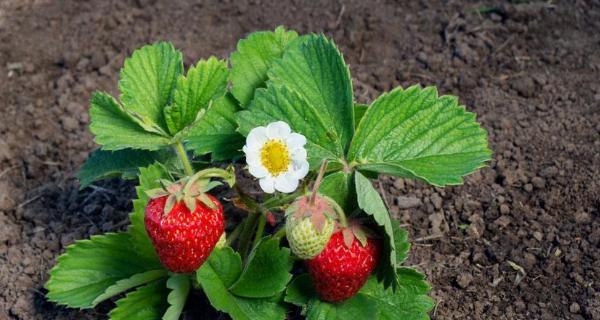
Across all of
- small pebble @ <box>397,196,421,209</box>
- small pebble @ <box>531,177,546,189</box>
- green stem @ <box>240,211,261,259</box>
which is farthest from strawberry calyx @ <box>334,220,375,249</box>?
small pebble @ <box>531,177,546,189</box>

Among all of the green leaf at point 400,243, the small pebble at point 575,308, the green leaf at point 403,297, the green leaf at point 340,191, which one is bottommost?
the small pebble at point 575,308

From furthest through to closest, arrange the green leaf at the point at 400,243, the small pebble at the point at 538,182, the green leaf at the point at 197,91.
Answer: the small pebble at the point at 538,182, the green leaf at the point at 197,91, the green leaf at the point at 400,243

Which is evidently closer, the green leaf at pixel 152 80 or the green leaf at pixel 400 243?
the green leaf at pixel 400 243

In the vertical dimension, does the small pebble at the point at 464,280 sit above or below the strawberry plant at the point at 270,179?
below

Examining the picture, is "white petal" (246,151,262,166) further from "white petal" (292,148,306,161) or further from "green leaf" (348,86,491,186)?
"green leaf" (348,86,491,186)

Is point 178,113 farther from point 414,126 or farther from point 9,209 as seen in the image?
point 9,209

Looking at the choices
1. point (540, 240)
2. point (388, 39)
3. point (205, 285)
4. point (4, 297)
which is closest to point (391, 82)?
point (388, 39)

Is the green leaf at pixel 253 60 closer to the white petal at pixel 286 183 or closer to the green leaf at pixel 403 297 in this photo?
the white petal at pixel 286 183

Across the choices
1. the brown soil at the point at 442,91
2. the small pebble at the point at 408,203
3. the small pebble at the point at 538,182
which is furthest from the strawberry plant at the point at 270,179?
the small pebble at the point at 538,182
